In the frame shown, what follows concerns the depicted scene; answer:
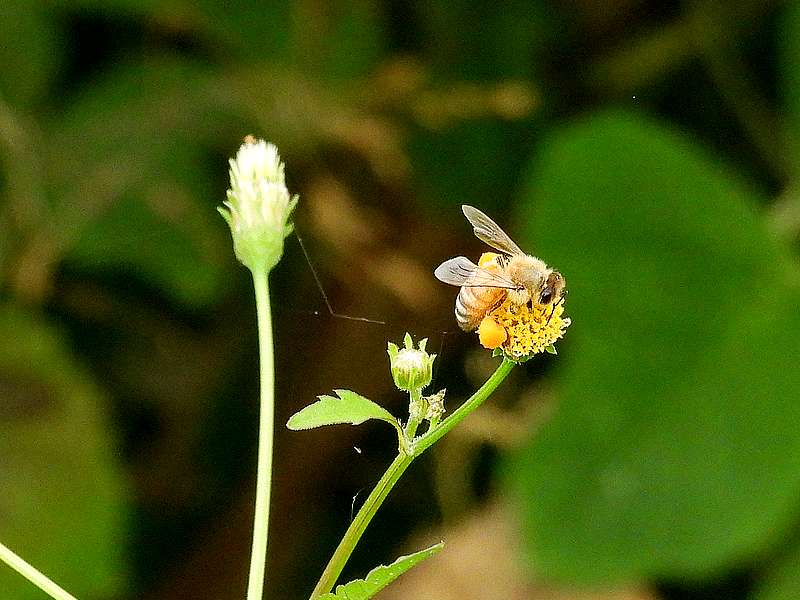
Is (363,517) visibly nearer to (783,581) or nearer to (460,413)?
(460,413)

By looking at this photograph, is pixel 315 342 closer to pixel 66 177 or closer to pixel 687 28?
pixel 66 177

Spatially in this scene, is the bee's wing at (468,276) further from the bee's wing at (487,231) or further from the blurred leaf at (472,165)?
the blurred leaf at (472,165)

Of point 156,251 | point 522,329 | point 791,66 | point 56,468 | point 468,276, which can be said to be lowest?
point 522,329

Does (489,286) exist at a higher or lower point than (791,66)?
lower

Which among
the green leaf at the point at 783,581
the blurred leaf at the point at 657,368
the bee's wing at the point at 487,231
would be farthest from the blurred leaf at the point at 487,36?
the green leaf at the point at 783,581

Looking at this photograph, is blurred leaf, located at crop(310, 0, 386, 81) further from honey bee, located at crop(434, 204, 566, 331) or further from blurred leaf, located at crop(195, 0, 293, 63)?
honey bee, located at crop(434, 204, 566, 331)

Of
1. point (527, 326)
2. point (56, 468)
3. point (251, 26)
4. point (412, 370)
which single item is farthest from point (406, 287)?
point (412, 370)

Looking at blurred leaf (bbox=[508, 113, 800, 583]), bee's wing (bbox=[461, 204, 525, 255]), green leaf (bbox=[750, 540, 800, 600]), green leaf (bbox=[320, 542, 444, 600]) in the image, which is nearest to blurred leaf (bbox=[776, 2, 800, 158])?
blurred leaf (bbox=[508, 113, 800, 583])
